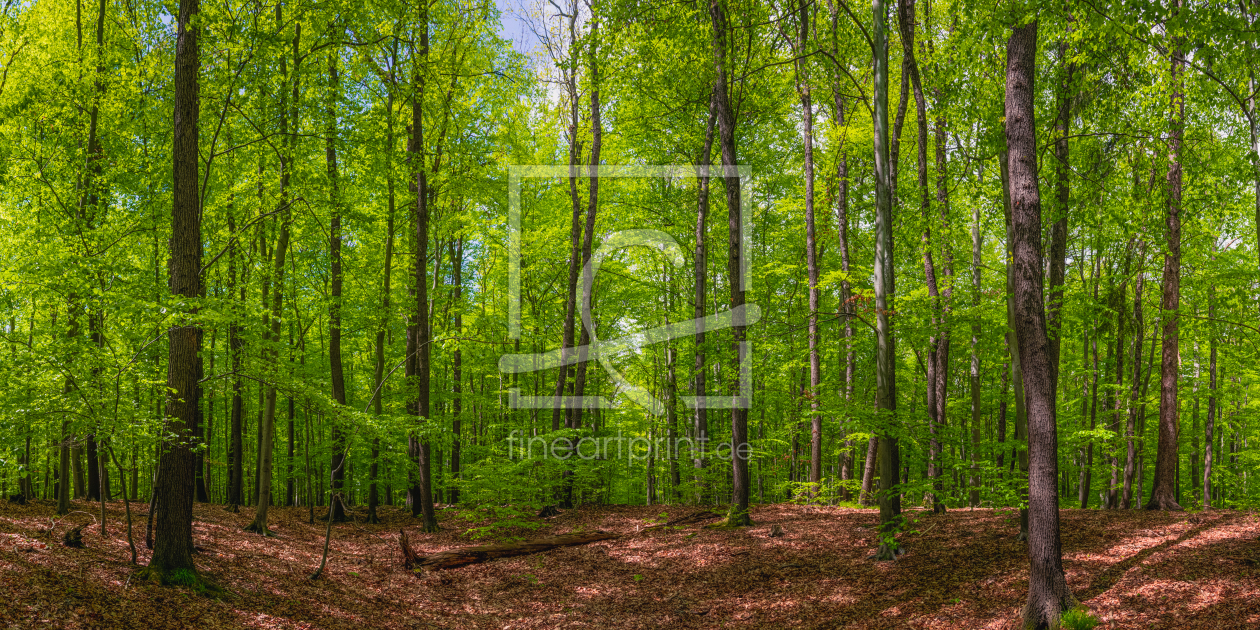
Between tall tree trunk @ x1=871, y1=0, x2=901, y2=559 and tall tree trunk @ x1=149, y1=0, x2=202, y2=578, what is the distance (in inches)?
312

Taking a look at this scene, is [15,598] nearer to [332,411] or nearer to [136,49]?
[332,411]

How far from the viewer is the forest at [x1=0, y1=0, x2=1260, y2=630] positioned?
21.4 feet

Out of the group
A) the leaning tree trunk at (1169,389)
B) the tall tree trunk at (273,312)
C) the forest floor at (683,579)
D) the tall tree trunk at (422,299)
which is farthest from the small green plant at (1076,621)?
the tall tree trunk at (422,299)

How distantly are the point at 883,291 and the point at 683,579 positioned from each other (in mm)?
4933

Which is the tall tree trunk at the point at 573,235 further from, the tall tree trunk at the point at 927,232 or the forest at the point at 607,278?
the tall tree trunk at the point at 927,232

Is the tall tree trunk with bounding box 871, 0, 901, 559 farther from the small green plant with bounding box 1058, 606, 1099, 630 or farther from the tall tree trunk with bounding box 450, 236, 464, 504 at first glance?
the tall tree trunk with bounding box 450, 236, 464, 504

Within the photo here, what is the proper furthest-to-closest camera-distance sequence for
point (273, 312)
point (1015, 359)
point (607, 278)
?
point (607, 278), point (273, 312), point (1015, 359)

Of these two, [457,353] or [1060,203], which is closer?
[1060,203]

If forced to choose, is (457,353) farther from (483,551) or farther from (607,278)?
(483,551)

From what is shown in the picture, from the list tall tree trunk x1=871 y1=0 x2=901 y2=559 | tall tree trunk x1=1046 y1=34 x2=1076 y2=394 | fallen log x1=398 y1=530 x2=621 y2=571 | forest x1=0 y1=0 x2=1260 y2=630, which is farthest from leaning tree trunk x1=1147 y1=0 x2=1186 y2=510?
fallen log x1=398 y1=530 x2=621 y2=571

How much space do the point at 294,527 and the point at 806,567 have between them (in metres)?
10.2

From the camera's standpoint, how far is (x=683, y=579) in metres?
9.32

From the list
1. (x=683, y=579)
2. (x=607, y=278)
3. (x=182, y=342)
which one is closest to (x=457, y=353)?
(x=607, y=278)

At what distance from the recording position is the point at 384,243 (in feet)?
55.4
